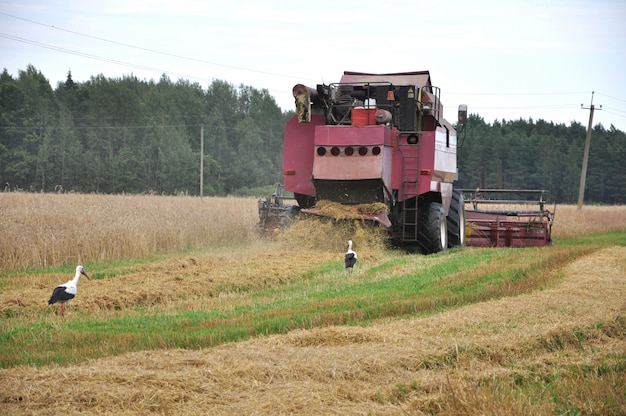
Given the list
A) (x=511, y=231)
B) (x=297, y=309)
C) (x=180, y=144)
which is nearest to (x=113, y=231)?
(x=297, y=309)

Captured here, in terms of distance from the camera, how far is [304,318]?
9.78m

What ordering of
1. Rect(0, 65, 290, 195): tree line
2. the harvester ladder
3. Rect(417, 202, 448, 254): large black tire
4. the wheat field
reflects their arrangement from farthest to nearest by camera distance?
Rect(0, 65, 290, 195): tree line, Rect(417, 202, 448, 254): large black tire, the harvester ladder, the wheat field

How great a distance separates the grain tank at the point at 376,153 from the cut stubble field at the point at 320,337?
1.70 meters

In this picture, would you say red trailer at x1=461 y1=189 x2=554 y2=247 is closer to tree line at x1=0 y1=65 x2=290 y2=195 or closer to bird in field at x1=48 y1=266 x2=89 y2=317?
bird in field at x1=48 y1=266 x2=89 y2=317

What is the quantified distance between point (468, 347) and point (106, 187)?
53470mm

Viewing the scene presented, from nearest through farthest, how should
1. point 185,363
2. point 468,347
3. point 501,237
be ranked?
point 185,363 < point 468,347 < point 501,237

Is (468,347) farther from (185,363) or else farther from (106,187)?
(106,187)

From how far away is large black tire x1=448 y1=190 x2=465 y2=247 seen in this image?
20.6 meters

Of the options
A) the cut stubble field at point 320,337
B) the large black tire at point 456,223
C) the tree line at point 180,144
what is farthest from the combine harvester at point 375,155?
the tree line at point 180,144

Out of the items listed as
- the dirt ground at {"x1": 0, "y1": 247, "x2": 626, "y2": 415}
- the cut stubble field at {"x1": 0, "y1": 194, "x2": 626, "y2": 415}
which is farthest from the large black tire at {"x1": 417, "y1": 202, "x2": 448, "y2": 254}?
the dirt ground at {"x1": 0, "y1": 247, "x2": 626, "y2": 415}

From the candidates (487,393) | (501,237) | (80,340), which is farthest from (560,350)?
(501,237)

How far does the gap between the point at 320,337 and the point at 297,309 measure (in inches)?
84.7

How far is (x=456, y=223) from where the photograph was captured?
20625 millimetres

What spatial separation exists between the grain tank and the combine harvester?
0.02 m
